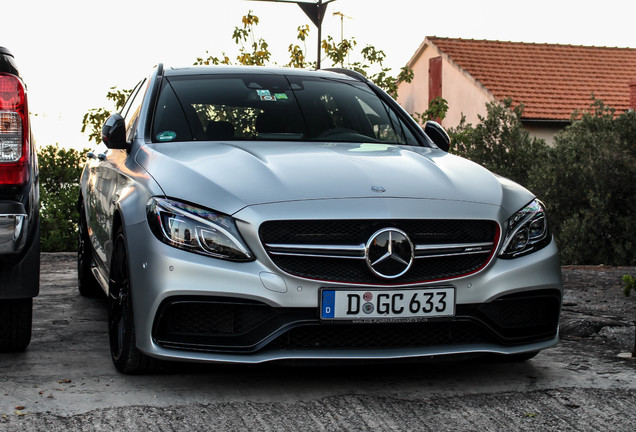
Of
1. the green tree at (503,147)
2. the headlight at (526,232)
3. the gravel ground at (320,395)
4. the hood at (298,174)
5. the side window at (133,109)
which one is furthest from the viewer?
the green tree at (503,147)

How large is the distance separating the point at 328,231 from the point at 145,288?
79cm

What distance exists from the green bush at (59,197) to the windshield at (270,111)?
8401 millimetres

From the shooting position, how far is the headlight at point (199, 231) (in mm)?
3811

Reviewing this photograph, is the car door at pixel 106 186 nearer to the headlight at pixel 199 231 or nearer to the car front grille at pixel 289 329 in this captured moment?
the headlight at pixel 199 231

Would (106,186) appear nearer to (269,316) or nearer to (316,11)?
(269,316)

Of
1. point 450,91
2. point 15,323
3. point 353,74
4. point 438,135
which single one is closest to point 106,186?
point 15,323

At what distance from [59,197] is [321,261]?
1083cm

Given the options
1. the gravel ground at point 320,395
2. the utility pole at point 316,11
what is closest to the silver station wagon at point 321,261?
the gravel ground at point 320,395

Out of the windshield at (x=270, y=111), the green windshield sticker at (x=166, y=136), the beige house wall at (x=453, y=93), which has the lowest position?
the green windshield sticker at (x=166, y=136)

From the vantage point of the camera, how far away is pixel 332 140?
203 inches

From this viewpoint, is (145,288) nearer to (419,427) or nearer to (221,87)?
(419,427)

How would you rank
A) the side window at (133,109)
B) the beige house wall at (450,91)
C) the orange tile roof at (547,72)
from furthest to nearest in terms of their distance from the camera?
the beige house wall at (450,91) → the orange tile roof at (547,72) → the side window at (133,109)

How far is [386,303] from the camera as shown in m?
3.84

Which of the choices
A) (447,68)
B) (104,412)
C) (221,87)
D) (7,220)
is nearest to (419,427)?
(104,412)
